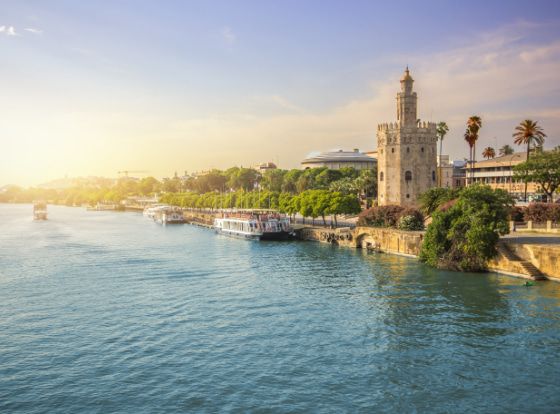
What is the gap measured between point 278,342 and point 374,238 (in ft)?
121

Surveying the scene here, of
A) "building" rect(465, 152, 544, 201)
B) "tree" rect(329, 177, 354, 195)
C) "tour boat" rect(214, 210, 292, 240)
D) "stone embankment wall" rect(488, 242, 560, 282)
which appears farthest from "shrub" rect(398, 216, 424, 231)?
"tree" rect(329, 177, 354, 195)

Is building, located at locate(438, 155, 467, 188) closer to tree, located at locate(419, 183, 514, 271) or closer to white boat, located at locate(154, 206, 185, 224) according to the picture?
white boat, located at locate(154, 206, 185, 224)

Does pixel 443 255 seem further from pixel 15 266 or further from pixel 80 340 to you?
pixel 15 266

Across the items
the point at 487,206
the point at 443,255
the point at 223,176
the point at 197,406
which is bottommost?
the point at 197,406

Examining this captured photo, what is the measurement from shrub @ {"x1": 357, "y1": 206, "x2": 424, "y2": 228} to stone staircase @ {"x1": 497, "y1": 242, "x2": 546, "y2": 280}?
17.0 m

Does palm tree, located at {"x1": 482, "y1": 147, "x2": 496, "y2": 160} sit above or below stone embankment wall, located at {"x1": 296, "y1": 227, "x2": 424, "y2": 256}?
above

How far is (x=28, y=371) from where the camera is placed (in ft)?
66.2

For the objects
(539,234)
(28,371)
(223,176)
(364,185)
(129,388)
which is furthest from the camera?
(223,176)

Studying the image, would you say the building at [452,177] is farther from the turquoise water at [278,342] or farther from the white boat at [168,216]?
the turquoise water at [278,342]

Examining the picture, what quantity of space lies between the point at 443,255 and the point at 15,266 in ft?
149

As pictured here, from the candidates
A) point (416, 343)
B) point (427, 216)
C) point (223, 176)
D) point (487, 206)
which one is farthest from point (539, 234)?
point (223, 176)

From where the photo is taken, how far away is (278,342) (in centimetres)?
2347

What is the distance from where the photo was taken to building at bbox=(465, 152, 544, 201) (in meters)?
93.1

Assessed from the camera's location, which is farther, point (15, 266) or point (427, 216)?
point (427, 216)
